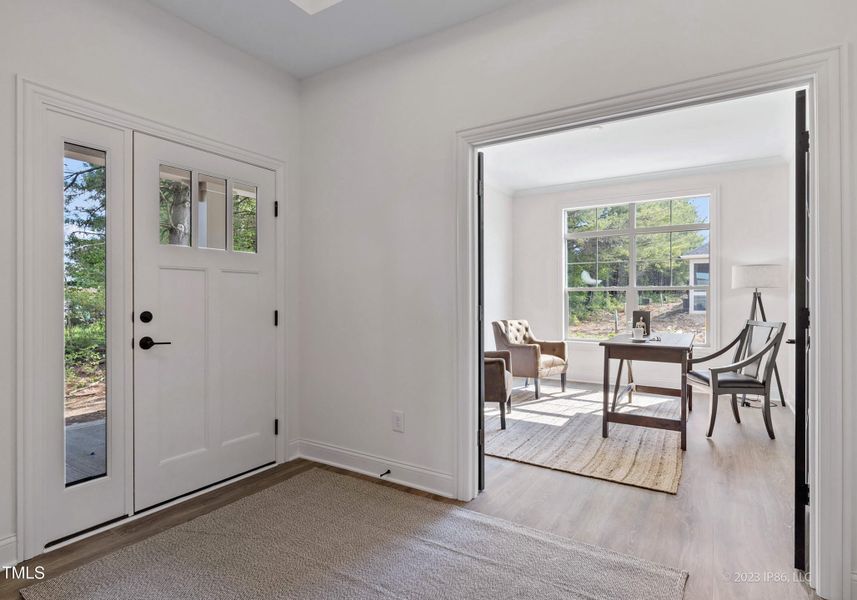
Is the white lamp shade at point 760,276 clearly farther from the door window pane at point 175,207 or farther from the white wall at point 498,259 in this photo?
the door window pane at point 175,207

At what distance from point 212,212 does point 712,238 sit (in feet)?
17.7

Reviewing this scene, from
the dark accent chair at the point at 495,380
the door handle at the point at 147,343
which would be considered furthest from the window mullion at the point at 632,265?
the door handle at the point at 147,343

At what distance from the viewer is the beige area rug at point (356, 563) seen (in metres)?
1.80

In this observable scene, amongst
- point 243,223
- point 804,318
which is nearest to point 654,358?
point 804,318

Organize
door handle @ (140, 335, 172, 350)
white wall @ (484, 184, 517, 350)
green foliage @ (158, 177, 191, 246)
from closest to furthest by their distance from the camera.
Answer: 1. door handle @ (140, 335, 172, 350)
2. green foliage @ (158, 177, 191, 246)
3. white wall @ (484, 184, 517, 350)

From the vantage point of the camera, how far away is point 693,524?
91.8 inches

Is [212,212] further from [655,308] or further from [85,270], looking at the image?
[655,308]

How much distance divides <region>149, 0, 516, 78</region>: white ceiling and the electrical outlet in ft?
7.44

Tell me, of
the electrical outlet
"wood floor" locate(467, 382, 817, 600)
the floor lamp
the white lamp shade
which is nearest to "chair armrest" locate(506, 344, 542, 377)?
"wood floor" locate(467, 382, 817, 600)

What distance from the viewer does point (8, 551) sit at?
1.96 meters

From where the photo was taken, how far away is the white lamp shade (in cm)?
492

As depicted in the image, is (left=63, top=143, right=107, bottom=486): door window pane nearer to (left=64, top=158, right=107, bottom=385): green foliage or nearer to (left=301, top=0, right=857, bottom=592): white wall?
(left=64, top=158, right=107, bottom=385): green foliage

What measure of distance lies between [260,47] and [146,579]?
2875 mm

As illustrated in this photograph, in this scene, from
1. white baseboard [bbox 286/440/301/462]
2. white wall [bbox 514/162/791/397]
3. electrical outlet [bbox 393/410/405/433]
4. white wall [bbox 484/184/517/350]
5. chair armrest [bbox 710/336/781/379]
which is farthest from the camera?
white wall [bbox 484/184/517/350]
